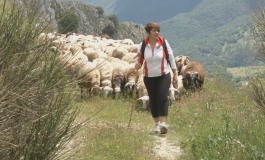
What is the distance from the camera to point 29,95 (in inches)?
158

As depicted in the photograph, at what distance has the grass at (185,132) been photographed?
6.85 m

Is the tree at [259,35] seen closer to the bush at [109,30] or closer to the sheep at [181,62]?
the sheep at [181,62]

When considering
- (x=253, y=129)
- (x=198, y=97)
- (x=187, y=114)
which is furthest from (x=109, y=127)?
(x=198, y=97)

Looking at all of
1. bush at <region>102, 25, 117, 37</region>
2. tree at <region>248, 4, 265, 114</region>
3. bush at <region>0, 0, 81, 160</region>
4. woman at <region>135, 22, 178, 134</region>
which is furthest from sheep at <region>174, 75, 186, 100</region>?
bush at <region>102, 25, 117, 37</region>

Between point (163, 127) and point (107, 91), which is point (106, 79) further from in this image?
point (163, 127)

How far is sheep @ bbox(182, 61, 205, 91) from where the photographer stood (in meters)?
15.3

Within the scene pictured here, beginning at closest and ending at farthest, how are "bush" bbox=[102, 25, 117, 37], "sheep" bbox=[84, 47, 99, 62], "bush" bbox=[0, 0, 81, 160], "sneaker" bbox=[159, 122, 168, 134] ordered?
"bush" bbox=[0, 0, 81, 160]
"sneaker" bbox=[159, 122, 168, 134]
"sheep" bbox=[84, 47, 99, 62]
"bush" bbox=[102, 25, 117, 37]

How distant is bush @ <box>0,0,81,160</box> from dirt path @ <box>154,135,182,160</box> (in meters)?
→ 3.70

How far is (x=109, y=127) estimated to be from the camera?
9.48 m

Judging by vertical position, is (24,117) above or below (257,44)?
above

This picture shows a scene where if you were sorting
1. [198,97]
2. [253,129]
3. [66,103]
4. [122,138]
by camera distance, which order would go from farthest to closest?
1. [198,97]
2. [122,138]
3. [253,129]
4. [66,103]

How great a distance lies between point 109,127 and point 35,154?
211 inches

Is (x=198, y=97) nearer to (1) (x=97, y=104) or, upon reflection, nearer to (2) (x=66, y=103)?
(1) (x=97, y=104)

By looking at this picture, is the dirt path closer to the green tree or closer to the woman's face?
the woman's face
